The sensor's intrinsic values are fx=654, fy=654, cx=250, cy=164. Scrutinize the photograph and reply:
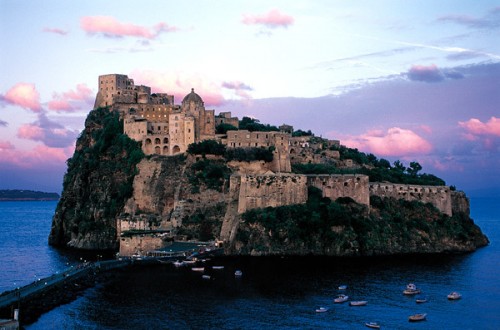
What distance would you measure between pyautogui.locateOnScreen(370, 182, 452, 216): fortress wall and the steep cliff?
3545 cm

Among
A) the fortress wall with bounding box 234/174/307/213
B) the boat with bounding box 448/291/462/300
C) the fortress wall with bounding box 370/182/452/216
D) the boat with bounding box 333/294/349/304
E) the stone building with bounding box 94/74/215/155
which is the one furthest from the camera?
the stone building with bounding box 94/74/215/155

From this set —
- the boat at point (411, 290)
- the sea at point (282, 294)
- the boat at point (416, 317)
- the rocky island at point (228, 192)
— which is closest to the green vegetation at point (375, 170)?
the rocky island at point (228, 192)

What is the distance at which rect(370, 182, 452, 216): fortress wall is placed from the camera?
8794 cm

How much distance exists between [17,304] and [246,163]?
43.8 metres

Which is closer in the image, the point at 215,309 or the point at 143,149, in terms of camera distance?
the point at 215,309

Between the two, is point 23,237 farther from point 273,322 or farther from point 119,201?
point 273,322

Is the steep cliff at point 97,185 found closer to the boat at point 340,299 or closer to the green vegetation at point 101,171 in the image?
the green vegetation at point 101,171

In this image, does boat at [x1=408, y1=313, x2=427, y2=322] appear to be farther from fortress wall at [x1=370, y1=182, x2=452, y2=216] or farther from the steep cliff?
the steep cliff

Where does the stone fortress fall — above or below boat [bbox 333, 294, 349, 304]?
above

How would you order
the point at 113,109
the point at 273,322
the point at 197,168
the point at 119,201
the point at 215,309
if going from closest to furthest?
the point at 273,322
the point at 215,309
the point at 197,168
the point at 119,201
the point at 113,109

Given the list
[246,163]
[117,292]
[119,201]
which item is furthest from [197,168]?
[117,292]

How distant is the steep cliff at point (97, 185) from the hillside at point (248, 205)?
160mm

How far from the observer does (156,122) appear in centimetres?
9512

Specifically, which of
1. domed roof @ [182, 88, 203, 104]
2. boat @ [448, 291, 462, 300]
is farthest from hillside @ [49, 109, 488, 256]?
boat @ [448, 291, 462, 300]
